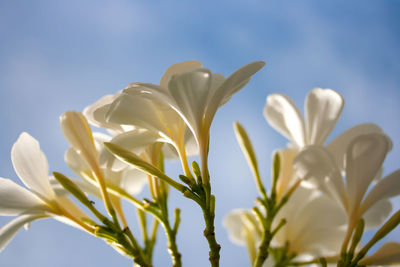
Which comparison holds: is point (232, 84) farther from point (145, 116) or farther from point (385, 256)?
point (385, 256)

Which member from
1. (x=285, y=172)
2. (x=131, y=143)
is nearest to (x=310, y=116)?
(x=285, y=172)

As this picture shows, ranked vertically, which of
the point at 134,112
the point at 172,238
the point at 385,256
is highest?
the point at 134,112

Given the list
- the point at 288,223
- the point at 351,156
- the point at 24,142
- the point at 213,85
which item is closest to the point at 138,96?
the point at 213,85

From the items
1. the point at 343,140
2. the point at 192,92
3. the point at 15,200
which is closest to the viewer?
the point at 192,92

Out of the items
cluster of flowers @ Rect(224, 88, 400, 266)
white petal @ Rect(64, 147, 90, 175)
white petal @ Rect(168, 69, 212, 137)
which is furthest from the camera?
white petal @ Rect(64, 147, 90, 175)

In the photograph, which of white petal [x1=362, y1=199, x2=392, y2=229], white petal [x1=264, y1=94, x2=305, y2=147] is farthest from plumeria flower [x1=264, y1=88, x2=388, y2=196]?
white petal [x1=362, y1=199, x2=392, y2=229]

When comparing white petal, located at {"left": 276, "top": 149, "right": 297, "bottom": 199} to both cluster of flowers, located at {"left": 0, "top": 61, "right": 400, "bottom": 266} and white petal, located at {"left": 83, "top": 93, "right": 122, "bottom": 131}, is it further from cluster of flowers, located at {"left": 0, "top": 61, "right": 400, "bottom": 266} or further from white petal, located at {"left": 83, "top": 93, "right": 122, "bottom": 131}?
white petal, located at {"left": 83, "top": 93, "right": 122, "bottom": 131}
